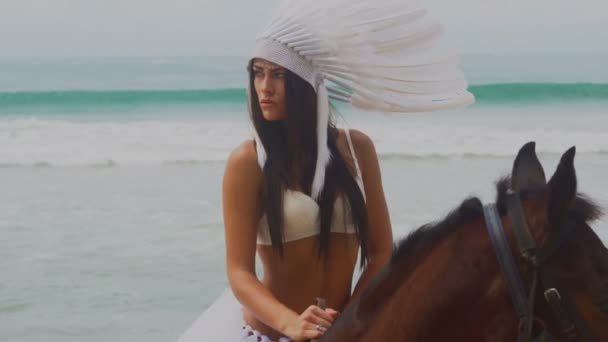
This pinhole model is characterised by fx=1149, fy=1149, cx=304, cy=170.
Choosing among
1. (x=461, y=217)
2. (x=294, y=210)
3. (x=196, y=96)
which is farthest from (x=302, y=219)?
(x=196, y=96)

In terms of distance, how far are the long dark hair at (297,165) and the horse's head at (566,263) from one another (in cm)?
80

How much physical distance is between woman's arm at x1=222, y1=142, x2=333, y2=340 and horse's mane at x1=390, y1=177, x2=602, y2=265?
45cm

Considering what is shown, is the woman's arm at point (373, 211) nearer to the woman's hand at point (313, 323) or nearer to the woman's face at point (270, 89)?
the woman's face at point (270, 89)

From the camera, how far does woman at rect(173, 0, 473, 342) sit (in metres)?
2.51

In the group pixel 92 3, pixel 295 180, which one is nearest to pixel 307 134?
pixel 295 180

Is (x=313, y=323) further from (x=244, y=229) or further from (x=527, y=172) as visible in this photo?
(x=527, y=172)

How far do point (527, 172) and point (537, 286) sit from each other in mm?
189

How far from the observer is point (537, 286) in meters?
1.79

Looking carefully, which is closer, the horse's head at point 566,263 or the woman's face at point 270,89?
the horse's head at point 566,263

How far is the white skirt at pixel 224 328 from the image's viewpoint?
2605 mm

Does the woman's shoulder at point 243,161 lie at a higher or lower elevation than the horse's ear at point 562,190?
lower

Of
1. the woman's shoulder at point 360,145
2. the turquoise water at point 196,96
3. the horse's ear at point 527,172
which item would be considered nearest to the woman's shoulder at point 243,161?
the woman's shoulder at point 360,145

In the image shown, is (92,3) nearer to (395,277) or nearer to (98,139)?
(98,139)

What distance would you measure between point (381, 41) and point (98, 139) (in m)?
14.4
